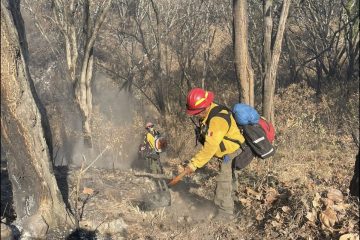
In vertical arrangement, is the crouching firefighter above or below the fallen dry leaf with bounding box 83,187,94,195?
above

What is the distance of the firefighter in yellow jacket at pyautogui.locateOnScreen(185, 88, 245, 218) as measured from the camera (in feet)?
14.6

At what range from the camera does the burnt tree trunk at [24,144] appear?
3.59 metres

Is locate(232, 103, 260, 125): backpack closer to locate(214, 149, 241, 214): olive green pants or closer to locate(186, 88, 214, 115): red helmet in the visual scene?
locate(186, 88, 214, 115): red helmet

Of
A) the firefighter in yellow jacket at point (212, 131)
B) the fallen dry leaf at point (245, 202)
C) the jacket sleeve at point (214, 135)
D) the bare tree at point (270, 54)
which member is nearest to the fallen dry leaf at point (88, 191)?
the firefighter in yellow jacket at point (212, 131)

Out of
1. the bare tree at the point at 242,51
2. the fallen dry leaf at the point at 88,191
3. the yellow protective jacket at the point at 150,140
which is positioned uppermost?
the bare tree at the point at 242,51

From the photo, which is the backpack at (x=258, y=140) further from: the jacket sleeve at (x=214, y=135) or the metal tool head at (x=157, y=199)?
the metal tool head at (x=157, y=199)

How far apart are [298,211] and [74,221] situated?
2.51 m

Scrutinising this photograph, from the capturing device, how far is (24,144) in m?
3.79

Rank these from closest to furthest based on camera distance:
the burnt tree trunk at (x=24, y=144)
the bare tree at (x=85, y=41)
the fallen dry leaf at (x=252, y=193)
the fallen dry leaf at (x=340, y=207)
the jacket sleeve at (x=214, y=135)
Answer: the burnt tree trunk at (x=24, y=144), the fallen dry leaf at (x=340, y=207), the jacket sleeve at (x=214, y=135), the fallen dry leaf at (x=252, y=193), the bare tree at (x=85, y=41)

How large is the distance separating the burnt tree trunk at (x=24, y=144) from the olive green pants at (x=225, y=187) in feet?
6.23

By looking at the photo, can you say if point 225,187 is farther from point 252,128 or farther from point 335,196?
point 335,196

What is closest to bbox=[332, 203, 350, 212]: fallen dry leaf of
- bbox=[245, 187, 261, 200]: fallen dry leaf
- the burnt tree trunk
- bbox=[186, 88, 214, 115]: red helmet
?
bbox=[245, 187, 261, 200]: fallen dry leaf

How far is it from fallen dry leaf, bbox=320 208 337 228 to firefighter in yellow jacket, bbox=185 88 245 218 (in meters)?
1.23

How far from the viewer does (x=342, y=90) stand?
521 inches
